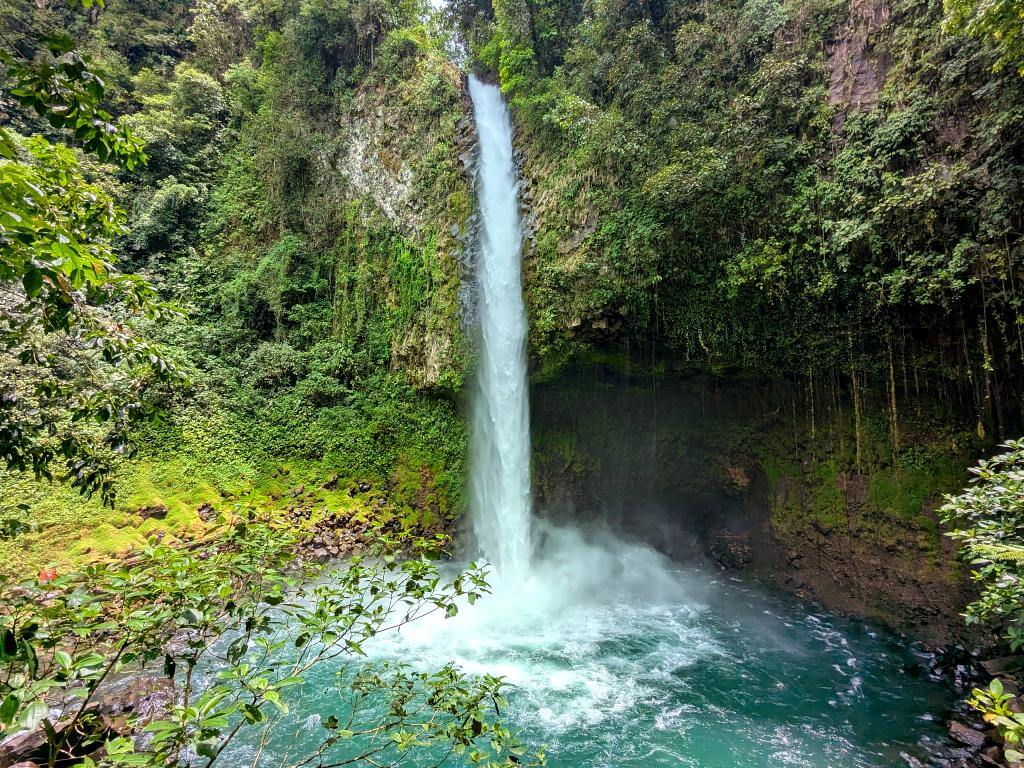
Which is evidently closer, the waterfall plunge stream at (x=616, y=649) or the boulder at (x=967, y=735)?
the boulder at (x=967, y=735)

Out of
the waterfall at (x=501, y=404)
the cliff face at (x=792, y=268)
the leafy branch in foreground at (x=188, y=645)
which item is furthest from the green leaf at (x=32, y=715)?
the waterfall at (x=501, y=404)

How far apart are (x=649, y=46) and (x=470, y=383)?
345 inches

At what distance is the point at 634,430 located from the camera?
11.7 m

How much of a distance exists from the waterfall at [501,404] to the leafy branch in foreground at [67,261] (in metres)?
7.94

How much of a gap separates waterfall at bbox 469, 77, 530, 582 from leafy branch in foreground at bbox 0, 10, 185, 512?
7941mm

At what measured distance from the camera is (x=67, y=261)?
6.83ft

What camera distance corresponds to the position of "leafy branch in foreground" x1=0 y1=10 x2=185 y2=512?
1.94 m

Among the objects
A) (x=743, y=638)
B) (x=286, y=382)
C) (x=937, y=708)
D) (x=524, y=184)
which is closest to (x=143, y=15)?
(x=286, y=382)

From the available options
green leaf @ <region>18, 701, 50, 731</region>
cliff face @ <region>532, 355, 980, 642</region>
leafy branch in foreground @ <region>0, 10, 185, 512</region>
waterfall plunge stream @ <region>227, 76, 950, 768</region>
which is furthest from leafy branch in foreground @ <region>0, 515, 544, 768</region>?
cliff face @ <region>532, 355, 980, 642</region>

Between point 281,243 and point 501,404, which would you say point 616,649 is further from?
point 281,243

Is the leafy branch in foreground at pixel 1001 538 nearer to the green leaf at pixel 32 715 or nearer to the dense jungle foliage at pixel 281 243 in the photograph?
the green leaf at pixel 32 715

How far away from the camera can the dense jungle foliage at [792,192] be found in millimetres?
6613

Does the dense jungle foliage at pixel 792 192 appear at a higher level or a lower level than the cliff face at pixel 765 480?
higher

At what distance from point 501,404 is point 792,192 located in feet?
24.1
